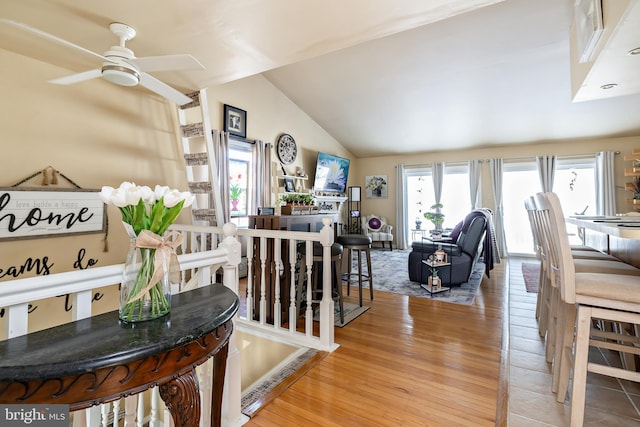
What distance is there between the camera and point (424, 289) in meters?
3.78

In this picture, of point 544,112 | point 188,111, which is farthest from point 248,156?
point 544,112

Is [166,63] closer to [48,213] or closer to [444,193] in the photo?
[48,213]

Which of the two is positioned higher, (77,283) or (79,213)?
(79,213)

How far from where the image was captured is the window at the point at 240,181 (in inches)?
170

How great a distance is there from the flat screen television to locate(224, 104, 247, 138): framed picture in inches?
76.0

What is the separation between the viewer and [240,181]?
14.8 feet

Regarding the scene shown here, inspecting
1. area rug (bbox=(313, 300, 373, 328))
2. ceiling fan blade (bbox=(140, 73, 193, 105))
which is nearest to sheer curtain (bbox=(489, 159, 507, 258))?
area rug (bbox=(313, 300, 373, 328))

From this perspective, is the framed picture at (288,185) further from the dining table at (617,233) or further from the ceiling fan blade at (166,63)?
the dining table at (617,233)

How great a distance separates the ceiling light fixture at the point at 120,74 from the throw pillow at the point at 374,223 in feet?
19.8

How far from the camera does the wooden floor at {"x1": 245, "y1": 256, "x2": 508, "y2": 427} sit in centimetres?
152

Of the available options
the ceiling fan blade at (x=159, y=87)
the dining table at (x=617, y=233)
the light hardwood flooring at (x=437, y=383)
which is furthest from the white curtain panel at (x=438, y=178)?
the ceiling fan blade at (x=159, y=87)

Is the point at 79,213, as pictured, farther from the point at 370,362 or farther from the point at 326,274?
the point at 370,362

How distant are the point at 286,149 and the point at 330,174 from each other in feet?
4.49

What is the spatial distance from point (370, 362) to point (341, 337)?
0.42 meters
